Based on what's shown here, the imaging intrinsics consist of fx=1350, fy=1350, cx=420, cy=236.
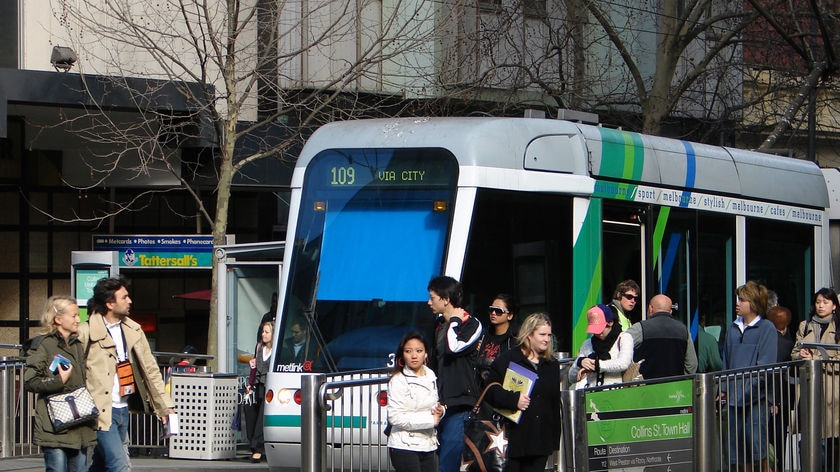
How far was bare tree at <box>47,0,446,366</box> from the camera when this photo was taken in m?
17.9

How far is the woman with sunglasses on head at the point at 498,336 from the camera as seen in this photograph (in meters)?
9.08

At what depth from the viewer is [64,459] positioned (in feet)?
30.0

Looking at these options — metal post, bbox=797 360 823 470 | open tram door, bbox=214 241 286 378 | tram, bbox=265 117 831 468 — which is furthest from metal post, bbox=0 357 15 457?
metal post, bbox=797 360 823 470

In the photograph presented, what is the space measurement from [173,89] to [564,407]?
442 inches

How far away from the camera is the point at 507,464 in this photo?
839 cm

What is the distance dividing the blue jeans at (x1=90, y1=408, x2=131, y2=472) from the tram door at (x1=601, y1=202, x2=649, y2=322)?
14.7 ft

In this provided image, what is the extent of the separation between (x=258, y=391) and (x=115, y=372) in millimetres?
5503

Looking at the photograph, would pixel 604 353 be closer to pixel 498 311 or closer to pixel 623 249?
pixel 498 311

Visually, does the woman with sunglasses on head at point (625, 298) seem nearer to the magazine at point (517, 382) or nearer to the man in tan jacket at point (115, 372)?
the magazine at point (517, 382)

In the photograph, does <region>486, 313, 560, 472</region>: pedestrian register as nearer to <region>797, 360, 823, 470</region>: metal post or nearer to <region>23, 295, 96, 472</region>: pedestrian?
<region>23, 295, 96, 472</region>: pedestrian

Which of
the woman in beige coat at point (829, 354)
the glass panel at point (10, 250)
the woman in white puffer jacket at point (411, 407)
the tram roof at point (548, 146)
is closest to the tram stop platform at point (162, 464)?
the tram roof at point (548, 146)

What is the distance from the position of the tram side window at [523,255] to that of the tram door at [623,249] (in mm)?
560

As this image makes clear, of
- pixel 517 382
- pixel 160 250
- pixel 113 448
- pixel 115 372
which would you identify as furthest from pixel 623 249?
pixel 160 250

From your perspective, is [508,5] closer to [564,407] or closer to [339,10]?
[339,10]
